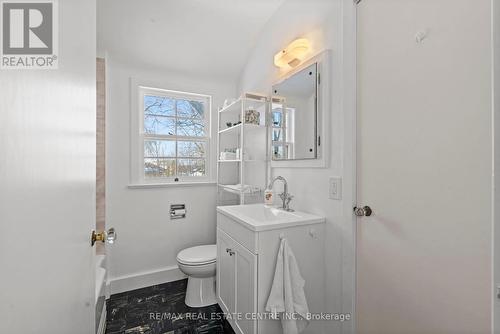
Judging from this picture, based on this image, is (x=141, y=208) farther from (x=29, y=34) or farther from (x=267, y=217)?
(x=29, y=34)

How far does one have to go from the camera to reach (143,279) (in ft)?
7.52

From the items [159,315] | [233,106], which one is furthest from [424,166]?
[159,315]

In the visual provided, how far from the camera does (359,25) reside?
1.31 m

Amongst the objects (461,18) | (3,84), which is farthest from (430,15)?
(3,84)

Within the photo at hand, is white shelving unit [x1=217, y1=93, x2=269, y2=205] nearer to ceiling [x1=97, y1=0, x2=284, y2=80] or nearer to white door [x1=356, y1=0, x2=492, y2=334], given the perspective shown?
ceiling [x1=97, y1=0, x2=284, y2=80]

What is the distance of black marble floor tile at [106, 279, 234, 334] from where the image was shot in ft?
5.67

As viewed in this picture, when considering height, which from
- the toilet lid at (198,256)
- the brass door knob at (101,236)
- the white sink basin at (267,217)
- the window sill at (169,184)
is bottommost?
the toilet lid at (198,256)

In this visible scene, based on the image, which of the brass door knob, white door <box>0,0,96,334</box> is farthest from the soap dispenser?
white door <box>0,0,96,334</box>

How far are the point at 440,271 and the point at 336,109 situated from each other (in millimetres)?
964

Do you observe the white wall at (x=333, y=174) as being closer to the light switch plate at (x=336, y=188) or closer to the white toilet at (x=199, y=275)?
the light switch plate at (x=336, y=188)

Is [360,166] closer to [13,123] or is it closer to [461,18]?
[461,18]

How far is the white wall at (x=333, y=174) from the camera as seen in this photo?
1345 mm

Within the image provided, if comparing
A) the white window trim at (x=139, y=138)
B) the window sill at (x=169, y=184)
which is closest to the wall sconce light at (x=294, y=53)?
the white window trim at (x=139, y=138)

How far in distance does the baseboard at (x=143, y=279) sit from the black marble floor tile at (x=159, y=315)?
50mm
